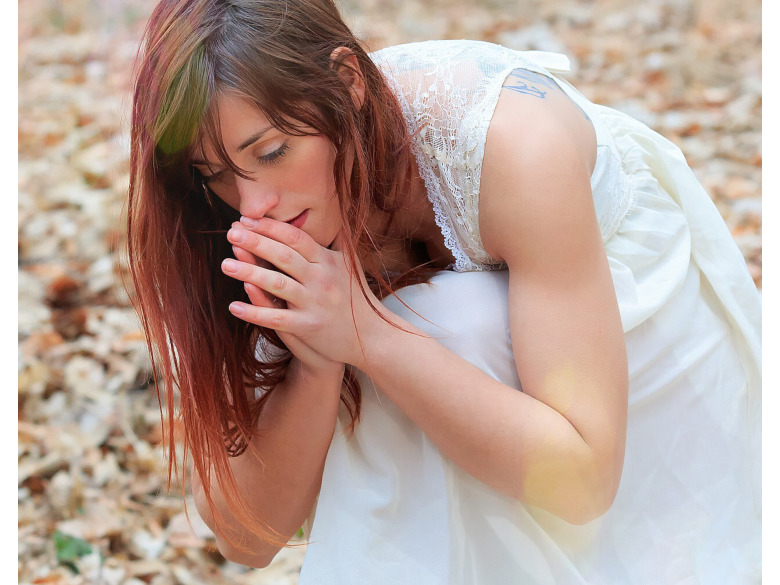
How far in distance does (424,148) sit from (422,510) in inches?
22.3

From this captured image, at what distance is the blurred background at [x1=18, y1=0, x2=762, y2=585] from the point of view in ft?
7.02

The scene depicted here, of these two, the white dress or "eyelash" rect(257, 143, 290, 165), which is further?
the white dress

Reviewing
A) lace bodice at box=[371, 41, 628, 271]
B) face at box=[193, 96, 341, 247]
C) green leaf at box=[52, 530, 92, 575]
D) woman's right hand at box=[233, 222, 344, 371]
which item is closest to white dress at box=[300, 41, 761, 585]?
lace bodice at box=[371, 41, 628, 271]

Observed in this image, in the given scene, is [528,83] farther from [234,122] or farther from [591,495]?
[591,495]

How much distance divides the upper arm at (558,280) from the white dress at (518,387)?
68 millimetres

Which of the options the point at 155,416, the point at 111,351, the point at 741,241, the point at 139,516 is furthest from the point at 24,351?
the point at 741,241

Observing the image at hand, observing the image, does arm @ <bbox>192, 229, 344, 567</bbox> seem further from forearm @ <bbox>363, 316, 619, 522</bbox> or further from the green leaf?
the green leaf

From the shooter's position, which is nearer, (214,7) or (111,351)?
(214,7)

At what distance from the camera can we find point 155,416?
245 centimetres

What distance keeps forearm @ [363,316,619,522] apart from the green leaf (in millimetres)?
1259

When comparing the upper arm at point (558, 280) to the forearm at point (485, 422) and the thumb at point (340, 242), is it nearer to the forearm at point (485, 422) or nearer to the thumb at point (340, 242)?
the forearm at point (485, 422)

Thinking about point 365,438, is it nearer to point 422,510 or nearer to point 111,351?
point 422,510

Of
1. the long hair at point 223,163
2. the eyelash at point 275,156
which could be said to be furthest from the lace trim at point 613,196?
the eyelash at point 275,156

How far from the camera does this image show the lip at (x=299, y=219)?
1191 mm
